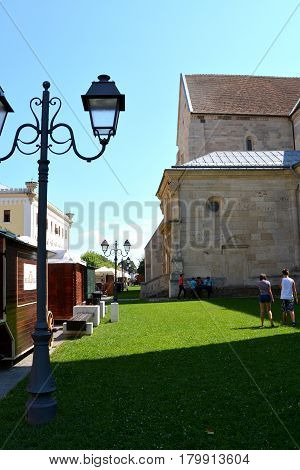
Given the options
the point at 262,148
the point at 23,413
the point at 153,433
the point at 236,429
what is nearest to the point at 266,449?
the point at 236,429

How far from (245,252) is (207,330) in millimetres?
17335

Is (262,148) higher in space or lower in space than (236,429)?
higher

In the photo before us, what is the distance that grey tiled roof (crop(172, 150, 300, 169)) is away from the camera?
29.6 metres

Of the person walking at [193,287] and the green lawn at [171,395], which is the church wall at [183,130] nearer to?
the person walking at [193,287]

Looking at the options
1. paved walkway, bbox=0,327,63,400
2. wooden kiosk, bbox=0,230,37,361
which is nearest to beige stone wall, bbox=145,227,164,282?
wooden kiosk, bbox=0,230,37,361

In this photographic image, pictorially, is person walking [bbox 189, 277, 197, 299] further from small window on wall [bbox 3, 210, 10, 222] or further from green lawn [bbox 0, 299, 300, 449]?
small window on wall [bbox 3, 210, 10, 222]

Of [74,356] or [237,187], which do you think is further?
[237,187]

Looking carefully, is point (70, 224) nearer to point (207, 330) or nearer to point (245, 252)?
point (245, 252)

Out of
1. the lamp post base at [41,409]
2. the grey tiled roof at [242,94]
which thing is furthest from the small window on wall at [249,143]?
the lamp post base at [41,409]

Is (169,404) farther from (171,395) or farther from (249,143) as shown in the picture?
(249,143)

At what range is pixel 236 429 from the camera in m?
4.63

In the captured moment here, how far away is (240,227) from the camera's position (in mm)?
29078

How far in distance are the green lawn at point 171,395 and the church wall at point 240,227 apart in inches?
684
